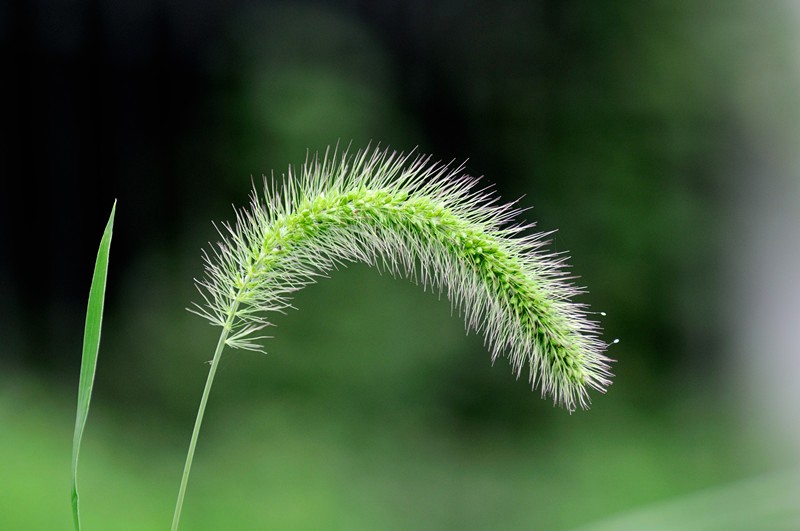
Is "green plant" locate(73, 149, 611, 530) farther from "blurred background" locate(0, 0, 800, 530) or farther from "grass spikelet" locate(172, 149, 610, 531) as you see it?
"blurred background" locate(0, 0, 800, 530)

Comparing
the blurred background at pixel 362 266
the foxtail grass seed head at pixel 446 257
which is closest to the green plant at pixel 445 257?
the foxtail grass seed head at pixel 446 257

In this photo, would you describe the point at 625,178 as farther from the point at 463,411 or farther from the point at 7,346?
the point at 7,346

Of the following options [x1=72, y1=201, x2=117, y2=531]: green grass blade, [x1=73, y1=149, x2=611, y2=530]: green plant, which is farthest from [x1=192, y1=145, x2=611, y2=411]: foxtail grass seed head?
[x1=72, y1=201, x2=117, y2=531]: green grass blade

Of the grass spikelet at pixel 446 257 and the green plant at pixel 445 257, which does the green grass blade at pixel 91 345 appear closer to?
the green plant at pixel 445 257

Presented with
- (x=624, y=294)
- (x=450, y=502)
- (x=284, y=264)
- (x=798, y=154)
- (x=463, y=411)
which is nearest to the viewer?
(x=284, y=264)

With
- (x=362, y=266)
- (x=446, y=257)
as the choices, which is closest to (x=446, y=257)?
(x=446, y=257)

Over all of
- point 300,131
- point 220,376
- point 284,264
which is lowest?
point 284,264

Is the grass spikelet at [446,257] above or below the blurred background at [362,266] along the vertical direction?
below

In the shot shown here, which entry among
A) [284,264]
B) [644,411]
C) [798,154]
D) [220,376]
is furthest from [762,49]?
[284,264]
